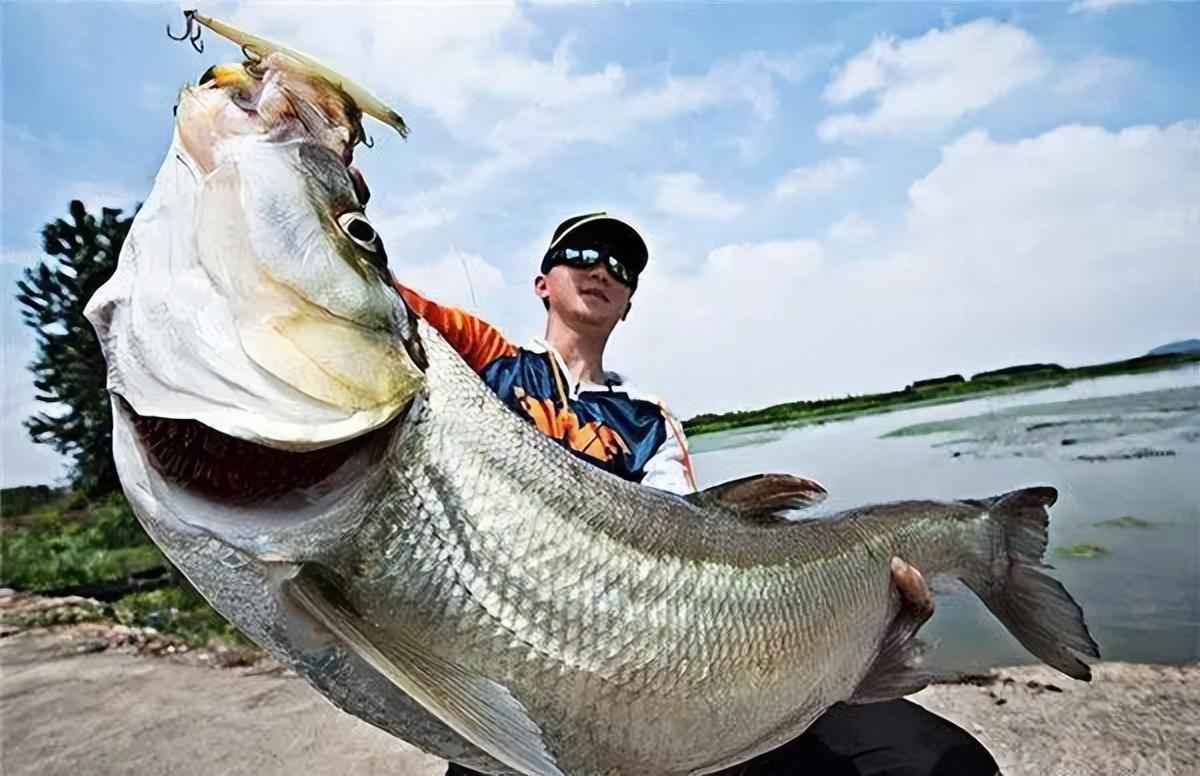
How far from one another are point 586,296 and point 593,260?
10cm

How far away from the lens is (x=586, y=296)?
93.6 inches

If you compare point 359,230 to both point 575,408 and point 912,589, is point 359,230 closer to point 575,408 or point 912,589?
point 575,408

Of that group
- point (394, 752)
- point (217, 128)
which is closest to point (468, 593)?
point (217, 128)

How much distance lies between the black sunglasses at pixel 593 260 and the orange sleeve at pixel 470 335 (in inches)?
10.8

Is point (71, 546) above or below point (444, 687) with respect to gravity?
above

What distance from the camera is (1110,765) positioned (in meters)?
4.66

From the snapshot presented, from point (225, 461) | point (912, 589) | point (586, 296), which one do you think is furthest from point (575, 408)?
point (225, 461)

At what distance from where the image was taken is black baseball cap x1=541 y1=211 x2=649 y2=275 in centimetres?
237

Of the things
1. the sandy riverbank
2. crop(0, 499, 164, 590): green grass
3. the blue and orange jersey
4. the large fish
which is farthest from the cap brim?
crop(0, 499, 164, 590): green grass

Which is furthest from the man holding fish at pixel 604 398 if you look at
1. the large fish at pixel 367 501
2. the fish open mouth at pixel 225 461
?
the fish open mouth at pixel 225 461

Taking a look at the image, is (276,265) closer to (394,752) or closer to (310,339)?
(310,339)

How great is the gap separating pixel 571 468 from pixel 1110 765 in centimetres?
460

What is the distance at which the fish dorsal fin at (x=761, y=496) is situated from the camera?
5.94 feet

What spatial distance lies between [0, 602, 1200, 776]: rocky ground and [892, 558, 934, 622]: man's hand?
10.2 feet
